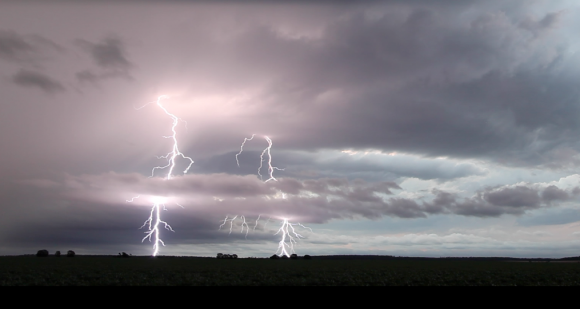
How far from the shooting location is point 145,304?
60.2 ft

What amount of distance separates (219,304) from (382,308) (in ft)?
25.3

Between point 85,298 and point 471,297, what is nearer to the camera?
point 85,298

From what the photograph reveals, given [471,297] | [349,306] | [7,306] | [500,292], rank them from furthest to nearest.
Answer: [500,292] → [471,297] → [349,306] → [7,306]

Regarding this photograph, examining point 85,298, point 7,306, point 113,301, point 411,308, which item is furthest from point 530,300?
point 7,306

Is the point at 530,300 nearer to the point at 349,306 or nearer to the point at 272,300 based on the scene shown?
the point at 349,306

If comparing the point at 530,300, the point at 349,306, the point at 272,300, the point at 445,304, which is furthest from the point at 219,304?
the point at 530,300

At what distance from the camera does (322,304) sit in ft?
63.4

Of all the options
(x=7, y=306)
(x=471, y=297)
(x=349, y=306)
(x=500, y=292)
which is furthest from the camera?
(x=500, y=292)

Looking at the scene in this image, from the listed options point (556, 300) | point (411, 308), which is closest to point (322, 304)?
point (411, 308)

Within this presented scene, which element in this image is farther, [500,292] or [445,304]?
[500,292]

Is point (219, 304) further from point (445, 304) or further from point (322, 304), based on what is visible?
point (445, 304)

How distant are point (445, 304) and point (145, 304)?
1437cm

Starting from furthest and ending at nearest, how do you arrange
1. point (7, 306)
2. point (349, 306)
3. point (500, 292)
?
point (500, 292)
point (349, 306)
point (7, 306)

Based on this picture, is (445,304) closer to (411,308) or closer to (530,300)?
(411,308)
